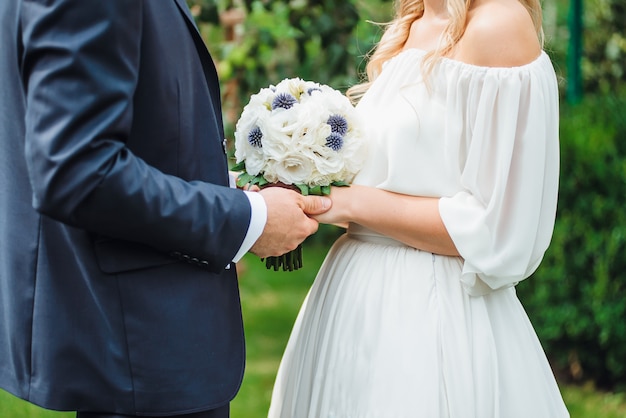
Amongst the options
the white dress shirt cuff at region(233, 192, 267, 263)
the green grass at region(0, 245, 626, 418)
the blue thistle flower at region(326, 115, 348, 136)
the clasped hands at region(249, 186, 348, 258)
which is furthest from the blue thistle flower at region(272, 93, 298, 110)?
the green grass at region(0, 245, 626, 418)

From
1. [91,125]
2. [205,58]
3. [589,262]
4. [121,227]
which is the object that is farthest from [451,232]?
[589,262]

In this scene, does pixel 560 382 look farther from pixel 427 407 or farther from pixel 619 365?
pixel 427 407

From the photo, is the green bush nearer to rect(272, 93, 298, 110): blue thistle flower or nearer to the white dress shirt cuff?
rect(272, 93, 298, 110): blue thistle flower

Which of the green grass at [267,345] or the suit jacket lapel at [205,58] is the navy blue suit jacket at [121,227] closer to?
the suit jacket lapel at [205,58]

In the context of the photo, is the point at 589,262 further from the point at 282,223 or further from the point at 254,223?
the point at 254,223

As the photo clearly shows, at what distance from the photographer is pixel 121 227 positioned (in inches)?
76.9

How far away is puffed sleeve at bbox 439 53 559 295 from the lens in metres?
2.35

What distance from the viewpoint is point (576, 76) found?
21.9 feet

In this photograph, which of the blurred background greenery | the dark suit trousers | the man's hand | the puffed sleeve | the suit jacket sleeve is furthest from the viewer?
the blurred background greenery

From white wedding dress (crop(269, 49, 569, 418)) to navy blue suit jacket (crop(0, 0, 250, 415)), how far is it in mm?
456

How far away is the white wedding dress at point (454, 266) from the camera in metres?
2.38

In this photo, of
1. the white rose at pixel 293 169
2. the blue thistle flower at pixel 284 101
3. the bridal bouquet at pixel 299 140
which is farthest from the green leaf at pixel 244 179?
the blue thistle flower at pixel 284 101

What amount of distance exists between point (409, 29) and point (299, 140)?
74 cm

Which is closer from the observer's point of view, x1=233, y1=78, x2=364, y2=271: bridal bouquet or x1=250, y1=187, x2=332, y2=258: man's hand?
x1=250, y1=187, x2=332, y2=258: man's hand
